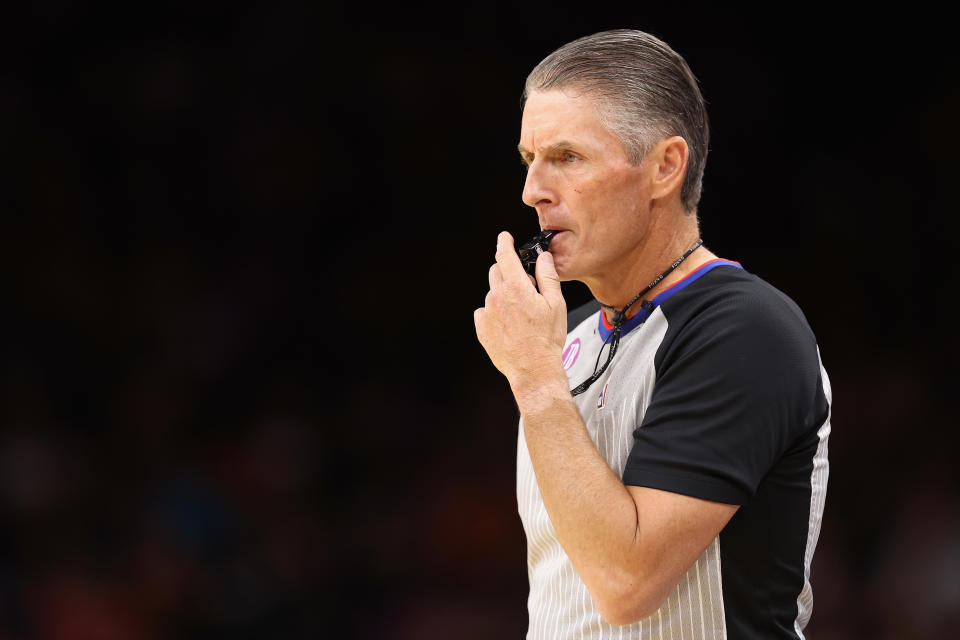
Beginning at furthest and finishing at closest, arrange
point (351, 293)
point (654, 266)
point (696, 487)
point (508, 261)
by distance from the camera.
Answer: point (351, 293) → point (654, 266) → point (508, 261) → point (696, 487)

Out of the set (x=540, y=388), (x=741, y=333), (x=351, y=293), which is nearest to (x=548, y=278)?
(x=540, y=388)

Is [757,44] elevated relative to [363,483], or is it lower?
elevated

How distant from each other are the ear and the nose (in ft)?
0.54

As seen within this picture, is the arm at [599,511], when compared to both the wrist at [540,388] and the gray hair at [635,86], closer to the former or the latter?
the wrist at [540,388]

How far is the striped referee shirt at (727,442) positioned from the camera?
4.34 ft

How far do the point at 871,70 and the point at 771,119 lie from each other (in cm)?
50

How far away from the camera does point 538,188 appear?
1.58m

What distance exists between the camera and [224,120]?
16.4 ft

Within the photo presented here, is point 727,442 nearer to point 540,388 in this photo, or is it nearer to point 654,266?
point 540,388

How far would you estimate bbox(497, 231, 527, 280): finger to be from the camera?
1.49 metres

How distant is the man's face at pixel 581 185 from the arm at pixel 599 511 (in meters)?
0.21

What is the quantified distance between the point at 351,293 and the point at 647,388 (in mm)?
3490

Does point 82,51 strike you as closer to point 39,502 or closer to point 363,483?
point 39,502

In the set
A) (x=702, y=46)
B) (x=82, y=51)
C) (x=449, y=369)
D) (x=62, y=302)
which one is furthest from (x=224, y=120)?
(x=702, y=46)
